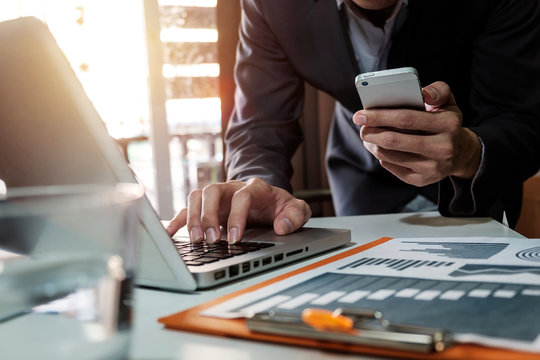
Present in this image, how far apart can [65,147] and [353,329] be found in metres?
0.30

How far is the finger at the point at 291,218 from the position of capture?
0.73 m

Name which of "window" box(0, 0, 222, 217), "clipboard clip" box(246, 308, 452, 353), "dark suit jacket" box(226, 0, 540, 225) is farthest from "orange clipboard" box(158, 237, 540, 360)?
"window" box(0, 0, 222, 217)

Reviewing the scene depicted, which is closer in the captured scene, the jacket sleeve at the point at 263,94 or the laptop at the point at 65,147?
the laptop at the point at 65,147

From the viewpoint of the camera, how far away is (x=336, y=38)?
125cm

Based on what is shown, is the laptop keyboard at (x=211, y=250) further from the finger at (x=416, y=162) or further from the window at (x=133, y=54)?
the window at (x=133, y=54)

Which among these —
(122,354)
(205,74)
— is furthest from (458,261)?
(205,74)

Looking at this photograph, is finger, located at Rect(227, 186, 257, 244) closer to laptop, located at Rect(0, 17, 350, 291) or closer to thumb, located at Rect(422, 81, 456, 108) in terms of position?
laptop, located at Rect(0, 17, 350, 291)

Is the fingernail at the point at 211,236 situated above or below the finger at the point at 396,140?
below

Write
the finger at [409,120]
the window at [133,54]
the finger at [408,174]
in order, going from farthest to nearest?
the window at [133,54] < the finger at [408,174] < the finger at [409,120]

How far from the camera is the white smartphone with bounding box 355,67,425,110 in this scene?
2.37ft

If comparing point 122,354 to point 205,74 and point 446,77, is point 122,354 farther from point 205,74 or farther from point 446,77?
point 205,74

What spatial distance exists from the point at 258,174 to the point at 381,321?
791 mm

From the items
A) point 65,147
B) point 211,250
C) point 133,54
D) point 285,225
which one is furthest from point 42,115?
point 133,54

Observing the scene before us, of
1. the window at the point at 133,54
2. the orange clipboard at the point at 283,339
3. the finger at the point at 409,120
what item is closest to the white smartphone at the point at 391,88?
the finger at the point at 409,120
